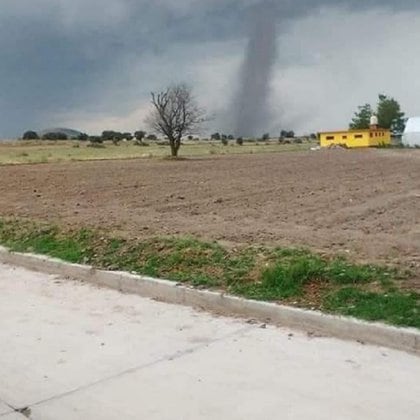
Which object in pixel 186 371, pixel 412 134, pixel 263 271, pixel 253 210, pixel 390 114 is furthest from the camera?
pixel 390 114

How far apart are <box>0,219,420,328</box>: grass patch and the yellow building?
244 feet

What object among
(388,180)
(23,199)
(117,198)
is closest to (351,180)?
(388,180)

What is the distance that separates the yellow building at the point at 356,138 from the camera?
82125mm

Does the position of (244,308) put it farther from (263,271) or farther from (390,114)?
(390,114)

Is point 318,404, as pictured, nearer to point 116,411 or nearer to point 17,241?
point 116,411

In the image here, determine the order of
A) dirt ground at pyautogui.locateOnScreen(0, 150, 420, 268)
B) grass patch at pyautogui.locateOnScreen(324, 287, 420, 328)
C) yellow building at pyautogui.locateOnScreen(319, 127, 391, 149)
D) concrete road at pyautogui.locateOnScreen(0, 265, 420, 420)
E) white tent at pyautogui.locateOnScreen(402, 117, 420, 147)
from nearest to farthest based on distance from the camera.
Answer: concrete road at pyautogui.locateOnScreen(0, 265, 420, 420) → grass patch at pyautogui.locateOnScreen(324, 287, 420, 328) → dirt ground at pyautogui.locateOnScreen(0, 150, 420, 268) → yellow building at pyautogui.locateOnScreen(319, 127, 391, 149) → white tent at pyautogui.locateOnScreen(402, 117, 420, 147)

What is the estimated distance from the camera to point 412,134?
89.4m

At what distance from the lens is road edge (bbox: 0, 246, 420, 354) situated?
4.80 metres

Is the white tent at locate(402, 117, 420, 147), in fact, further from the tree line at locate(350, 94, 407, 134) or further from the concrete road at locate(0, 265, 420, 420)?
the concrete road at locate(0, 265, 420, 420)

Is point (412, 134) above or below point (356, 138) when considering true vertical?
above

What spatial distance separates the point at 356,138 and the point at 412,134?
36.2ft

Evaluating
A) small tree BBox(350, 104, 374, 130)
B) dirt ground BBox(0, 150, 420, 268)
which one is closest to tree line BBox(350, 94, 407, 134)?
small tree BBox(350, 104, 374, 130)

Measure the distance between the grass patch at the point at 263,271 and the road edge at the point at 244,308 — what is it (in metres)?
0.14

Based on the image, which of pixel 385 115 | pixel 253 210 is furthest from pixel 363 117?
pixel 253 210
